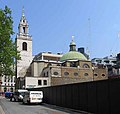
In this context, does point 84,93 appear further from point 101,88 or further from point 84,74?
point 84,74

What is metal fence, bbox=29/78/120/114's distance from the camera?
16.2 m

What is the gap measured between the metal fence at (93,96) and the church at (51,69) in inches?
2639

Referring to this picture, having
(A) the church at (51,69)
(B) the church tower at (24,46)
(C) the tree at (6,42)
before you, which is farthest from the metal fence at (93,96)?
(B) the church tower at (24,46)

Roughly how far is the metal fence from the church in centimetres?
6702

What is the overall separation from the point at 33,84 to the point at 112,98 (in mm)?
77932

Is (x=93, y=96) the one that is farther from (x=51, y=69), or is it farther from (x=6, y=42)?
(x=51, y=69)

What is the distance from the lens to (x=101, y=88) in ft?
59.1

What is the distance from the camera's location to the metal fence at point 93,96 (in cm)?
1620

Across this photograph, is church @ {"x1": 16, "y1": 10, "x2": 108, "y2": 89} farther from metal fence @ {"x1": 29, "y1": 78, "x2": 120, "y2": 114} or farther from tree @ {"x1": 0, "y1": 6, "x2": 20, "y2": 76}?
metal fence @ {"x1": 29, "y1": 78, "x2": 120, "y2": 114}

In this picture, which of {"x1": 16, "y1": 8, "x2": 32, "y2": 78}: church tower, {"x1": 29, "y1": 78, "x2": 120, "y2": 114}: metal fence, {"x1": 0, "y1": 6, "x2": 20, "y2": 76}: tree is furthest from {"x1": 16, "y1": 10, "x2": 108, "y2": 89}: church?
{"x1": 29, "y1": 78, "x2": 120, "y2": 114}: metal fence

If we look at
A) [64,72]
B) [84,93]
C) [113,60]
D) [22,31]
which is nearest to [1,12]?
[84,93]

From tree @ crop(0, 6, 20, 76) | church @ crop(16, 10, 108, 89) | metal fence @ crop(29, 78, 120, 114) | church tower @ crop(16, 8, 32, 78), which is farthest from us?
church tower @ crop(16, 8, 32, 78)

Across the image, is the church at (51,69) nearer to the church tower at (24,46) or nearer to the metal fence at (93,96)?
the church tower at (24,46)

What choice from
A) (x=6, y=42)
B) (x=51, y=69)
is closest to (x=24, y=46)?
(x=51, y=69)
